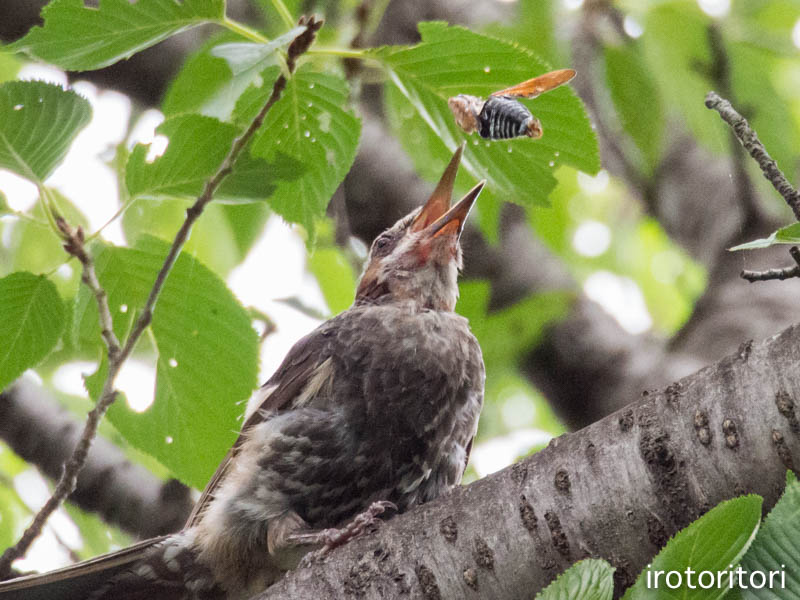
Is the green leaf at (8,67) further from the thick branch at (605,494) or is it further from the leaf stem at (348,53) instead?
the thick branch at (605,494)

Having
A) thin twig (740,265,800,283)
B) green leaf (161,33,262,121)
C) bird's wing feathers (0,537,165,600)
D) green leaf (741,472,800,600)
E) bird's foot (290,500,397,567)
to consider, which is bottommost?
green leaf (741,472,800,600)

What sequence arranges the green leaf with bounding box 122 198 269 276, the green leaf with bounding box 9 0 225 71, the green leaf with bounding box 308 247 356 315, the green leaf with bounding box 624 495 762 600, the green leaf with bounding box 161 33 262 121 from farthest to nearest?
the green leaf with bounding box 308 247 356 315 → the green leaf with bounding box 122 198 269 276 → the green leaf with bounding box 161 33 262 121 → the green leaf with bounding box 9 0 225 71 → the green leaf with bounding box 624 495 762 600

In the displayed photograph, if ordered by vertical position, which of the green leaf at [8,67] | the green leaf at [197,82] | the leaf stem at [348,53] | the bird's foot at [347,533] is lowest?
the bird's foot at [347,533]

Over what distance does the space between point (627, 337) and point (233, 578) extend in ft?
6.91

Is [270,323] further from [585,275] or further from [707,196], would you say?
[585,275]

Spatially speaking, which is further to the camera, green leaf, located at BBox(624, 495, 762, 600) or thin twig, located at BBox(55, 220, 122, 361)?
thin twig, located at BBox(55, 220, 122, 361)

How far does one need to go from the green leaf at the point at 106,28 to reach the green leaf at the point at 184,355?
47 cm

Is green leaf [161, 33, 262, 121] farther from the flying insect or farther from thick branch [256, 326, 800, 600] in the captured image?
thick branch [256, 326, 800, 600]

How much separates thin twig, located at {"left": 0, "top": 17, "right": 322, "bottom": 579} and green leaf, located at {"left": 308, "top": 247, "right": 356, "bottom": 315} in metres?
1.68

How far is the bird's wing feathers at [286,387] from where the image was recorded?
285 cm

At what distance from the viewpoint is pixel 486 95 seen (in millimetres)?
2188

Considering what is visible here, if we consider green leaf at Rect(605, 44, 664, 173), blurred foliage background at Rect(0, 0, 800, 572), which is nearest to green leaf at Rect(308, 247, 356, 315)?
blurred foliage background at Rect(0, 0, 800, 572)

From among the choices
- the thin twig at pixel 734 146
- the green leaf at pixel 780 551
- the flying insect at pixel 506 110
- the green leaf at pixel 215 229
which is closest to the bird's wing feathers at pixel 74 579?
the green leaf at pixel 215 229

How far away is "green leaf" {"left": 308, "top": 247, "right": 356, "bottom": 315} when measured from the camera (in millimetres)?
3840
